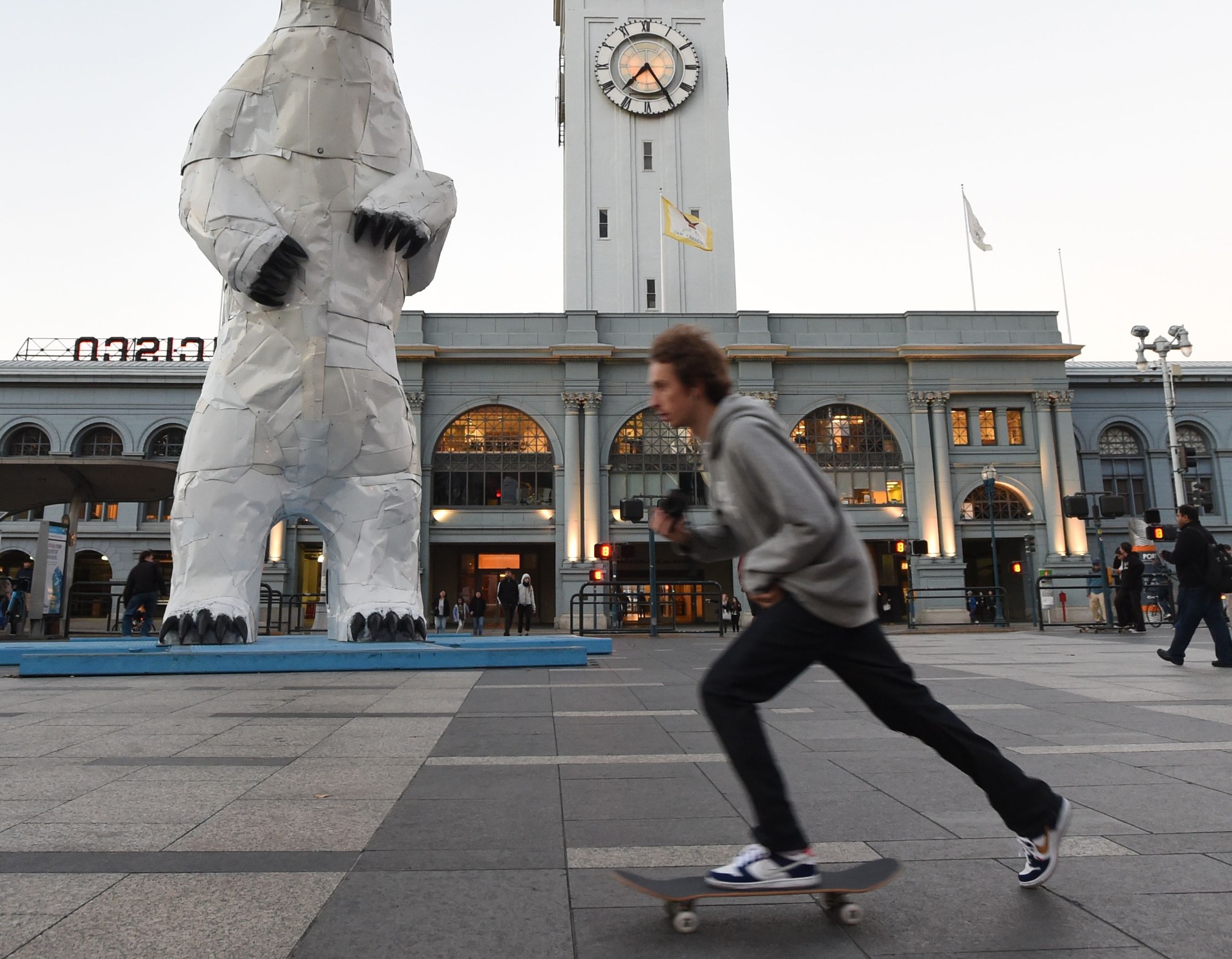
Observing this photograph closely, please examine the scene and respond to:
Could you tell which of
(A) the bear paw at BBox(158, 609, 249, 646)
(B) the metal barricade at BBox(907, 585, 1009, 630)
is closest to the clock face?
(B) the metal barricade at BBox(907, 585, 1009, 630)

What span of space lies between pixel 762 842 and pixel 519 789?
156 centimetres

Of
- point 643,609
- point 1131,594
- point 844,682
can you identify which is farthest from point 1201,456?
point 844,682

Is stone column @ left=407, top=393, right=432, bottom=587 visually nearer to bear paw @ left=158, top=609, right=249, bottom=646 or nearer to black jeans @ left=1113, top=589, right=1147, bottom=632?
black jeans @ left=1113, top=589, right=1147, bottom=632

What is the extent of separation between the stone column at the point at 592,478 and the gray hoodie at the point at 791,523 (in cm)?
2791

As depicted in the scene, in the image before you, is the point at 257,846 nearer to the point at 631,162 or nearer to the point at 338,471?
the point at 338,471

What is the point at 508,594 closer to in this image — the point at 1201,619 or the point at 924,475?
the point at 1201,619

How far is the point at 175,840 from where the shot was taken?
110 inches

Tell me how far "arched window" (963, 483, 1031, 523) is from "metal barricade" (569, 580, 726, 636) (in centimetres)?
975

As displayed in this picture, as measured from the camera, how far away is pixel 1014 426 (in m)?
32.7

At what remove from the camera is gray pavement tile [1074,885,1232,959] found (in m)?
1.92

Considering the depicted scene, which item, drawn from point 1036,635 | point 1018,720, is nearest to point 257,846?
point 1018,720

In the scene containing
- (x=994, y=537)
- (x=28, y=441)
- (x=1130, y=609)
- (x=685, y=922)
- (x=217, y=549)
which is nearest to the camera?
(x=685, y=922)

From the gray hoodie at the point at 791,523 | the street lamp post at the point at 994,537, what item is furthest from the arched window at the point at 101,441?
the gray hoodie at the point at 791,523

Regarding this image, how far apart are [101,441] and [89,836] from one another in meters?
34.6
